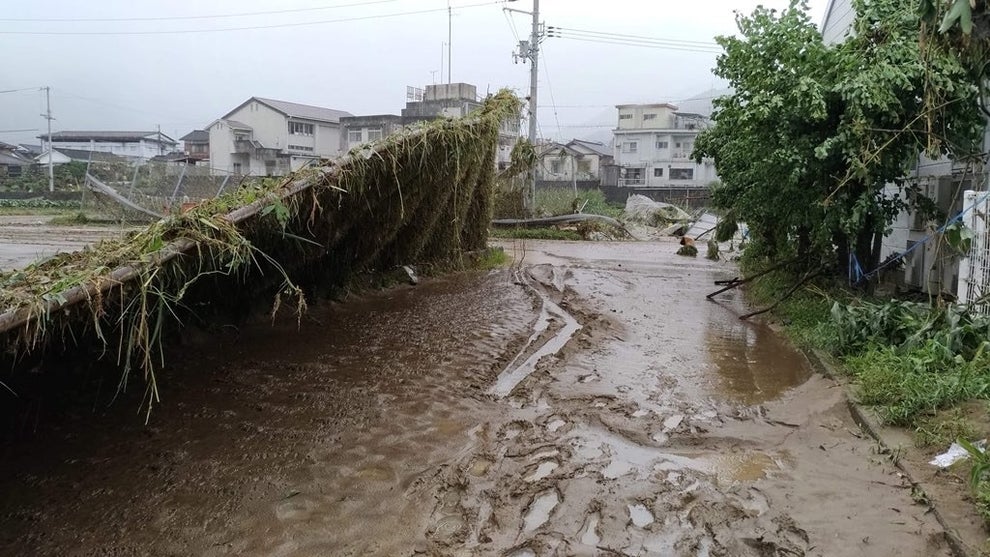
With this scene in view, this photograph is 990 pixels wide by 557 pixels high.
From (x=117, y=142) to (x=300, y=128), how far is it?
2245 cm

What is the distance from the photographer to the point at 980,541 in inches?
140

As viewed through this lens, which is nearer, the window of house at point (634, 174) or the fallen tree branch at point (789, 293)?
the fallen tree branch at point (789, 293)

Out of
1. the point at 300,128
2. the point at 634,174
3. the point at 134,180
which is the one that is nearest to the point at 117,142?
the point at 300,128

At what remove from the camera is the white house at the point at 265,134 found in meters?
49.2

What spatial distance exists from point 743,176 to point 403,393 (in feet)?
Result: 24.8

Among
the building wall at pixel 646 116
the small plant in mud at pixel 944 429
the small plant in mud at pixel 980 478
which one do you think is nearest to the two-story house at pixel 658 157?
the building wall at pixel 646 116

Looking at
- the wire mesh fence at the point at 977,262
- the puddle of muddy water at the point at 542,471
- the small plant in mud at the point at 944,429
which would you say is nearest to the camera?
the puddle of muddy water at the point at 542,471

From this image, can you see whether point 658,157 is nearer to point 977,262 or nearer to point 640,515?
point 977,262

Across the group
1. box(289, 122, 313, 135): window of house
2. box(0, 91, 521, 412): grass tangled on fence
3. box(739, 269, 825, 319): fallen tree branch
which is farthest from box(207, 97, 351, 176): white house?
box(739, 269, 825, 319): fallen tree branch

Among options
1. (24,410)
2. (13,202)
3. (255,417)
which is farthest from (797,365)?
(13,202)

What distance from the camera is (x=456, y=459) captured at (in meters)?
4.86

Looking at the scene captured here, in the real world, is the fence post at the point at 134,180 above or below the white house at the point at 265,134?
below

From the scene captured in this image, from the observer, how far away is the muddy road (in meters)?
3.81

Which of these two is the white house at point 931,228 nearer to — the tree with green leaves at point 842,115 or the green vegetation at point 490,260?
the tree with green leaves at point 842,115
